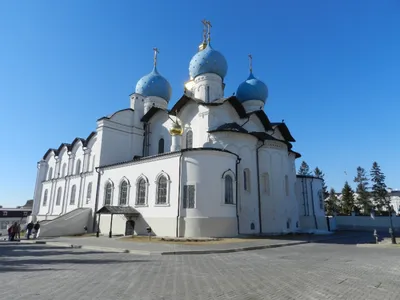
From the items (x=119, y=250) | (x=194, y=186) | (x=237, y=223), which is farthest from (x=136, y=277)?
(x=237, y=223)

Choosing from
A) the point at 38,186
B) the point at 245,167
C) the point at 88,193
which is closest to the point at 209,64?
the point at 245,167

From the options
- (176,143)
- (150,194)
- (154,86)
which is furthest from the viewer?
(154,86)

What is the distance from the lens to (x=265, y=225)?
21234 mm

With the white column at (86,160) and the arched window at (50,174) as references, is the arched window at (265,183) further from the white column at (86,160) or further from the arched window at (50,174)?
the arched window at (50,174)

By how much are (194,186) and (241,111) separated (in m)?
9.33

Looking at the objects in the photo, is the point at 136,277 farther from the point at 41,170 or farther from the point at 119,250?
the point at 41,170

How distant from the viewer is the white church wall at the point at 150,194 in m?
18.8

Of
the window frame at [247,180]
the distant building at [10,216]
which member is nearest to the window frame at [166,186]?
the window frame at [247,180]

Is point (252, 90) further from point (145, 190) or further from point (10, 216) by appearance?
point (10, 216)

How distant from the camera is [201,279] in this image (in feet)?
21.5

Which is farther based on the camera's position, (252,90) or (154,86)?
(154,86)

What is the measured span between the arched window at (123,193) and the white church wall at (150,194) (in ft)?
1.19

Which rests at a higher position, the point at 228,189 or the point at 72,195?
the point at 72,195

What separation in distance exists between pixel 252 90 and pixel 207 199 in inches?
577
